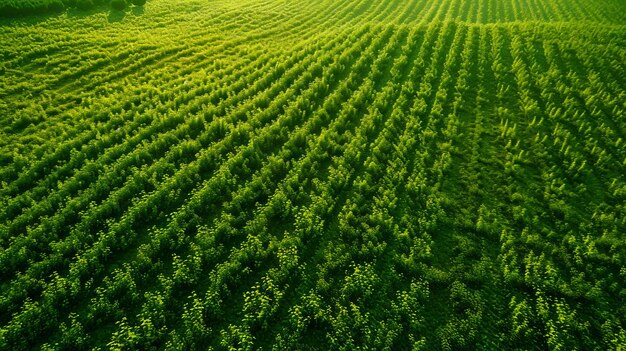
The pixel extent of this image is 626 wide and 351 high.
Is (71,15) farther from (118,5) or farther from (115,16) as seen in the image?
(118,5)

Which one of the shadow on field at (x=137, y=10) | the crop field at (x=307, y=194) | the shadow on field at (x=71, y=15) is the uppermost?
the shadow on field at (x=71, y=15)

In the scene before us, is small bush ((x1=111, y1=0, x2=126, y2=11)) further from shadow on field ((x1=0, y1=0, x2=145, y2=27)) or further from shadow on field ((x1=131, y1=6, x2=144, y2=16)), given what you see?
shadow on field ((x1=131, y1=6, x2=144, y2=16))

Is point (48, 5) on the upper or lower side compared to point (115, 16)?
upper

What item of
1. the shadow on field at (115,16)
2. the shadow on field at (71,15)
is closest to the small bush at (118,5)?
the shadow on field at (71,15)

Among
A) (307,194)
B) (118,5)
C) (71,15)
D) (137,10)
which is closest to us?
(307,194)

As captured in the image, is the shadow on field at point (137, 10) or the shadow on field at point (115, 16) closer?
the shadow on field at point (115, 16)

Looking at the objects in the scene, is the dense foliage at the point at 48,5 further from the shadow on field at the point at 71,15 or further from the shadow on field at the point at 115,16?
the shadow on field at the point at 115,16

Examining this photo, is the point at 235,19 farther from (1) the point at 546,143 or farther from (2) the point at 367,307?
(2) the point at 367,307

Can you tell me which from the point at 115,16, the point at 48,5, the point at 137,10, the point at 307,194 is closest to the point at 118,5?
the point at 137,10

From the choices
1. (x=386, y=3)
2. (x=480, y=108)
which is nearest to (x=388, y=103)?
(x=480, y=108)

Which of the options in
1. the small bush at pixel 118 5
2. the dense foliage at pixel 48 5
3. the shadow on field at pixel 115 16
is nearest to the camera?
the dense foliage at pixel 48 5
